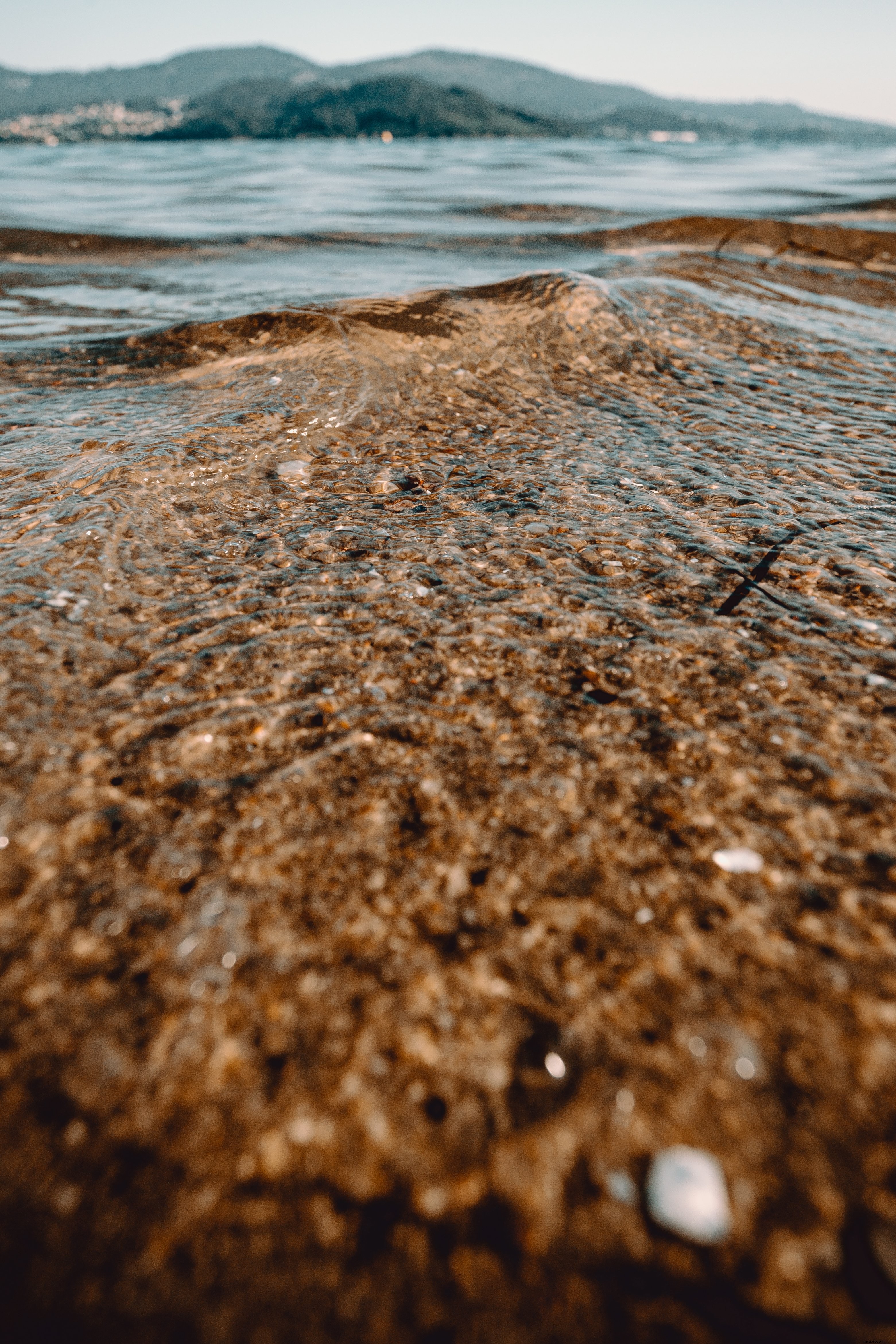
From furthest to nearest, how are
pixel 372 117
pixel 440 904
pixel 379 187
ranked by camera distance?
pixel 372 117, pixel 379 187, pixel 440 904

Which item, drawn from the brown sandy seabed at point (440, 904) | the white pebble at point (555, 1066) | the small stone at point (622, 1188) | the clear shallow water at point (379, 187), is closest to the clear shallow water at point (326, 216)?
the clear shallow water at point (379, 187)

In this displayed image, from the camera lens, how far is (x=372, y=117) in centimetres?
9319

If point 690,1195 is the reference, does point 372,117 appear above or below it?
above

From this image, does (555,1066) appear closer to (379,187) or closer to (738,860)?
(738,860)

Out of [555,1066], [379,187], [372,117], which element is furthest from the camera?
[372,117]

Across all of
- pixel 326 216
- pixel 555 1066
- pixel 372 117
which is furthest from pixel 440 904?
pixel 372 117

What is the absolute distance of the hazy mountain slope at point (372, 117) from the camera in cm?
8438

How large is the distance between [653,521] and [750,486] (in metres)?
0.60

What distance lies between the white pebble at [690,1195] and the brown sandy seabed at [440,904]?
2cm

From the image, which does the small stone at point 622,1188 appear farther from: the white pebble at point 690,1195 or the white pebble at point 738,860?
the white pebble at point 738,860

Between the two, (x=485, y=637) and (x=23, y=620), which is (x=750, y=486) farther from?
(x=23, y=620)

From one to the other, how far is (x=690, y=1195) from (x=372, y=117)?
11839 centimetres

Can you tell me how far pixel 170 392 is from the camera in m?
3.99

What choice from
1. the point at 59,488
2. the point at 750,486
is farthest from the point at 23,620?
the point at 750,486
